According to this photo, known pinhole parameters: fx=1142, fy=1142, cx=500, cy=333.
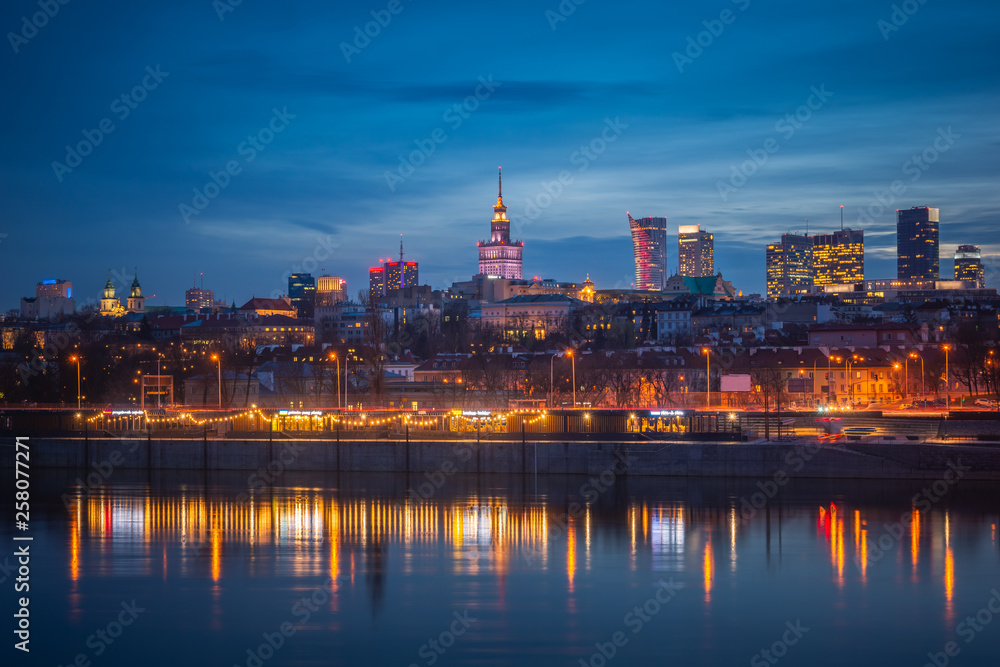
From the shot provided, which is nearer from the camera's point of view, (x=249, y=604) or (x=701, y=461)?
(x=249, y=604)

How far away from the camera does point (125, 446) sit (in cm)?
4600

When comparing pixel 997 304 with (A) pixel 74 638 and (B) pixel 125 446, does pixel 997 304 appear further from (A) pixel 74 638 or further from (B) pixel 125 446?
(A) pixel 74 638

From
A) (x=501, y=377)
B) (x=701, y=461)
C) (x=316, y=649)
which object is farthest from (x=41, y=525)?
(x=501, y=377)

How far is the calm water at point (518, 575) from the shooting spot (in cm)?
2197

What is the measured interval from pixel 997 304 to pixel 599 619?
162821 millimetres

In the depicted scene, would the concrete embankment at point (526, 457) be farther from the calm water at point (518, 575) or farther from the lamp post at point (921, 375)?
the lamp post at point (921, 375)

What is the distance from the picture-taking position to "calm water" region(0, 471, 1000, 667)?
72.1 ft

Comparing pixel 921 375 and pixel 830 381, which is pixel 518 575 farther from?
pixel 921 375

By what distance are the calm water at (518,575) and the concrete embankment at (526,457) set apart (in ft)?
3.11

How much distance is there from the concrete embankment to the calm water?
0.95 m

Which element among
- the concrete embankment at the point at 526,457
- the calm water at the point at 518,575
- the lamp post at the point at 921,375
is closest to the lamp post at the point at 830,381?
the lamp post at the point at 921,375

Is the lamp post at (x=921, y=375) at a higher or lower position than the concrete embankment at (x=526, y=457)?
higher

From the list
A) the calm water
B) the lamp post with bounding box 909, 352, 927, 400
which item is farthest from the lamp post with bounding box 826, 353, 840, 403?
the calm water

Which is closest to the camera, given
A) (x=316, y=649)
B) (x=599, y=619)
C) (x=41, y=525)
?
(x=316, y=649)
